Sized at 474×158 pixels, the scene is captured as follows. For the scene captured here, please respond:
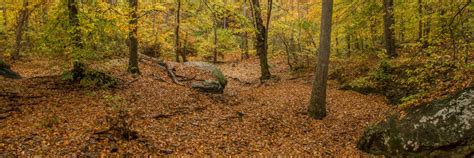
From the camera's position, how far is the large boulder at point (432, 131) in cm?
661

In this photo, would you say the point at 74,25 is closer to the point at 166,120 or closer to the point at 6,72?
the point at 166,120

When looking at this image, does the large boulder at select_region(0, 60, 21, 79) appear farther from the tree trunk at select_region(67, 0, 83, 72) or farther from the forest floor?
the tree trunk at select_region(67, 0, 83, 72)

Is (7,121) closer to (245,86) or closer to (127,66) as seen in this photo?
(127,66)

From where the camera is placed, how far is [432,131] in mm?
7066

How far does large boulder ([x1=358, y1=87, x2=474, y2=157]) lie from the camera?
6609mm

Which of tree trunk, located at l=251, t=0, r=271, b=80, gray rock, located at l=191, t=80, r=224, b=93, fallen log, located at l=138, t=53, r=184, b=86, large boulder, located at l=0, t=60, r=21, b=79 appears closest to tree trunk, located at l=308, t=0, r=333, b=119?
gray rock, located at l=191, t=80, r=224, b=93

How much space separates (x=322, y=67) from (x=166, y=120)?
5684mm

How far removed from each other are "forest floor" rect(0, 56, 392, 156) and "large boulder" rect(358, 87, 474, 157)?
1.01m

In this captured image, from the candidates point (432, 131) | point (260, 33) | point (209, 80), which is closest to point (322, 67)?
point (432, 131)

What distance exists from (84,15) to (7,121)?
355 cm

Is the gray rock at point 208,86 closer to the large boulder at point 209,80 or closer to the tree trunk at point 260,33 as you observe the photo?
the large boulder at point 209,80

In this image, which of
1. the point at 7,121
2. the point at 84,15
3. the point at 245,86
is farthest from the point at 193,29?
the point at 7,121

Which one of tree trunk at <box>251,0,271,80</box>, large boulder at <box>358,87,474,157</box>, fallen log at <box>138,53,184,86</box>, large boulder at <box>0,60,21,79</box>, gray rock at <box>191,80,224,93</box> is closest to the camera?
large boulder at <box>358,87,474,157</box>

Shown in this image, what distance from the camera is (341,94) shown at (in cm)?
1448
